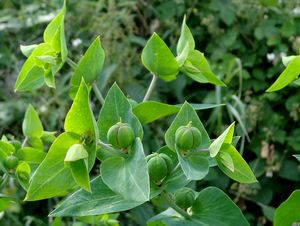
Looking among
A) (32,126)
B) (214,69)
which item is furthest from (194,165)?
(214,69)

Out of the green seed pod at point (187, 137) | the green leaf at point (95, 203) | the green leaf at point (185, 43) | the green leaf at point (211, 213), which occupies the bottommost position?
the green leaf at point (211, 213)

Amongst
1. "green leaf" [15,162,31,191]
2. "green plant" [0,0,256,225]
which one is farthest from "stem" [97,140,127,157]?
"green leaf" [15,162,31,191]

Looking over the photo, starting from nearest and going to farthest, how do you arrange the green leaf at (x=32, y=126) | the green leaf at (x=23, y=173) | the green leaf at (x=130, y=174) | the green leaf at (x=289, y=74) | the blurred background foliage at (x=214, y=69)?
the green leaf at (x=130, y=174), the green leaf at (x=289, y=74), the green leaf at (x=23, y=173), the green leaf at (x=32, y=126), the blurred background foliage at (x=214, y=69)

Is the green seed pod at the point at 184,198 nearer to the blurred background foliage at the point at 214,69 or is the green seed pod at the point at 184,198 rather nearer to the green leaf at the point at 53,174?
the green leaf at the point at 53,174

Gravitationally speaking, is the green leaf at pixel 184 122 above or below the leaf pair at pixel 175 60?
below

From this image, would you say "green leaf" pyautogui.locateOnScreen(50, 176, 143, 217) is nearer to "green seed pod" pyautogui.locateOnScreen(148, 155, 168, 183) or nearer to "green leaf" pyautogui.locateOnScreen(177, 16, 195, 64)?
"green seed pod" pyautogui.locateOnScreen(148, 155, 168, 183)

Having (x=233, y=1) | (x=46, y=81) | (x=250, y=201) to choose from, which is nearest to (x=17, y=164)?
(x=46, y=81)

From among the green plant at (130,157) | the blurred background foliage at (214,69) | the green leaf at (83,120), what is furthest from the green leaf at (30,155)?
the blurred background foliage at (214,69)

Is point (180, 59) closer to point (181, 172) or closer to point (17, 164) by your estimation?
point (181, 172)
